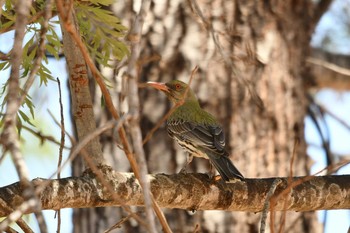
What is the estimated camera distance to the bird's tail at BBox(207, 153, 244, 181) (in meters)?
4.08

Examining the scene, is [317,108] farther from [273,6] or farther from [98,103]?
[98,103]

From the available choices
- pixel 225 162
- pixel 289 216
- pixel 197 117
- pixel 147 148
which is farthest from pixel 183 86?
pixel 289 216

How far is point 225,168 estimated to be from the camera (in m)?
4.24

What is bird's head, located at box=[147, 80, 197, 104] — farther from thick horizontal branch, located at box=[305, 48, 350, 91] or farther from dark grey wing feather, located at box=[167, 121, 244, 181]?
thick horizontal branch, located at box=[305, 48, 350, 91]

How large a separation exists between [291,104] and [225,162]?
5.82ft

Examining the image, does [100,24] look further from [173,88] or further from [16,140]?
[173,88]

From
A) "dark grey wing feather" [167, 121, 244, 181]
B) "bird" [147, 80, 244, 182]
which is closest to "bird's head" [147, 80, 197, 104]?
"bird" [147, 80, 244, 182]

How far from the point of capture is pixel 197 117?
5.43 meters

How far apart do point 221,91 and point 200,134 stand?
692 millimetres

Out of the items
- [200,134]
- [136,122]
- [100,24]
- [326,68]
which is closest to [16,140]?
[136,122]

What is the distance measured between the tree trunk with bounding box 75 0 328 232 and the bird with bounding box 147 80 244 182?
0.23 meters

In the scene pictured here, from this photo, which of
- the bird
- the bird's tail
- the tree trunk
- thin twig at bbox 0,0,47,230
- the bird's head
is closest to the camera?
thin twig at bbox 0,0,47,230

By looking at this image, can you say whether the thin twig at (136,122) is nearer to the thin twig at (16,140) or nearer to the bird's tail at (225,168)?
the thin twig at (16,140)

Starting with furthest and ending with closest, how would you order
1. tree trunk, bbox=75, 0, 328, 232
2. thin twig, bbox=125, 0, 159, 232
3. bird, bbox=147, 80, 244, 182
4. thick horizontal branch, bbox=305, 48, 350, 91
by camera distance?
thick horizontal branch, bbox=305, 48, 350, 91
tree trunk, bbox=75, 0, 328, 232
bird, bbox=147, 80, 244, 182
thin twig, bbox=125, 0, 159, 232
